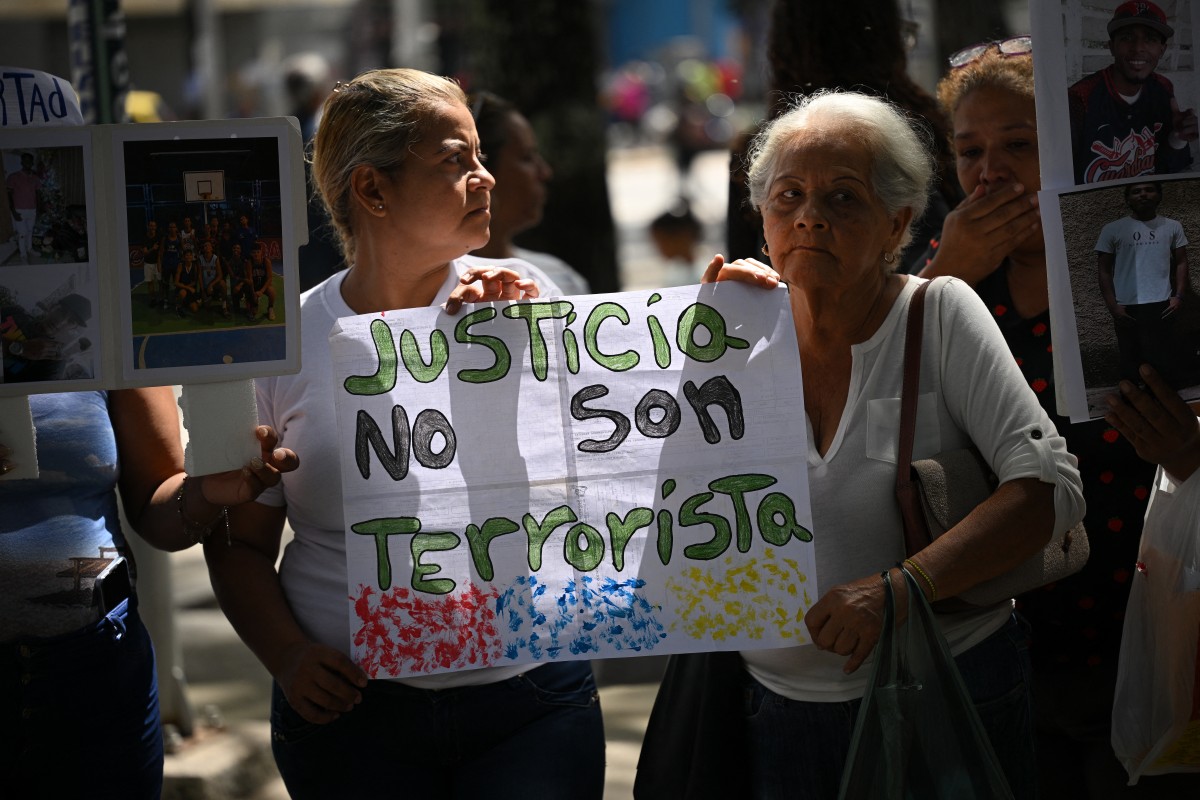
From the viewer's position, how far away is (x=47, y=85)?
2.35m

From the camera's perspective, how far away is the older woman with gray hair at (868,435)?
2.20 metres

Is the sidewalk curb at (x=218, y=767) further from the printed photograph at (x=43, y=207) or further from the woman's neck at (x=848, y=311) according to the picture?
the woman's neck at (x=848, y=311)

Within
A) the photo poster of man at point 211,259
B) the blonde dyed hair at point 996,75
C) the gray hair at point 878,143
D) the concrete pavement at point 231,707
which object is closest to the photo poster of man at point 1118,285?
the gray hair at point 878,143

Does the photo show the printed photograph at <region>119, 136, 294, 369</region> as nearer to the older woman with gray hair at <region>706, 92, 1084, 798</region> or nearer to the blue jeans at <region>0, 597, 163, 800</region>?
the blue jeans at <region>0, 597, 163, 800</region>

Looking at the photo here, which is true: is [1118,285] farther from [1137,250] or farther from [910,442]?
[910,442]

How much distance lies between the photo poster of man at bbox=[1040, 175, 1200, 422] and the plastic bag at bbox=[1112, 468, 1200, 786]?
26cm

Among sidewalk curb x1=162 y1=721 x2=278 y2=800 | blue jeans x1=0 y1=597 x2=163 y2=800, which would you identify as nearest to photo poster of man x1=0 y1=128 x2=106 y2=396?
blue jeans x1=0 y1=597 x2=163 y2=800

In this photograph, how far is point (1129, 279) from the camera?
2.30m

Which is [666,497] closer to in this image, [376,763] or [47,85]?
[376,763]

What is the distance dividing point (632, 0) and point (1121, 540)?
45547 millimetres

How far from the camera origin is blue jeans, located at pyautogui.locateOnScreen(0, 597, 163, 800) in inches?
90.4

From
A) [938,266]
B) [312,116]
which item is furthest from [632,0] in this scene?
[938,266]

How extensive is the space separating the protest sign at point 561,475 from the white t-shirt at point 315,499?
0.07 metres

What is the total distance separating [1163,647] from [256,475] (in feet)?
5.21
